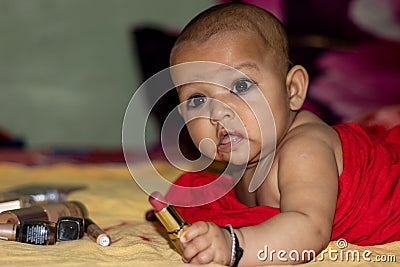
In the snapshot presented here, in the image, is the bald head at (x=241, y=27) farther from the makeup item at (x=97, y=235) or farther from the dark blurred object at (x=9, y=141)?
the dark blurred object at (x=9, y=141)

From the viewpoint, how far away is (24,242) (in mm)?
1175

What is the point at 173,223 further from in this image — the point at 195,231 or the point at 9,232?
the point at 9,232

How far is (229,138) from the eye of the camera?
1.15 metres

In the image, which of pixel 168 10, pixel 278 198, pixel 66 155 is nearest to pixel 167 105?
pixel 66 155

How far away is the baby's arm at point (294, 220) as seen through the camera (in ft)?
3.22

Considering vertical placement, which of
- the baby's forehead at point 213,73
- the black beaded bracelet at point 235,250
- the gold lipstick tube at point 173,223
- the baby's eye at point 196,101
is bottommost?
the black beaded bracelet at point 235,250

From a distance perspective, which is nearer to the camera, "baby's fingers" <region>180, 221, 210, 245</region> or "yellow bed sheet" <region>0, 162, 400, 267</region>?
"baby's fingers" <region>180, 221, 210, 245</region>

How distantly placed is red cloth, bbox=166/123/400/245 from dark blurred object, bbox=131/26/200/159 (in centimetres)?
86

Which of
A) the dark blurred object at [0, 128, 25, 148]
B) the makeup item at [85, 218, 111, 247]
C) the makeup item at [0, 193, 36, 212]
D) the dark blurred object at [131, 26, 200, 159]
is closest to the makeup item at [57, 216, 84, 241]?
the makeup item at [85, 218, 111, 247]

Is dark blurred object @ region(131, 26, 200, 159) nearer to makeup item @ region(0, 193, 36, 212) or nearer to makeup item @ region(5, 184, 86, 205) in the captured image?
makeup item @ region(5, 184, 86, 205)

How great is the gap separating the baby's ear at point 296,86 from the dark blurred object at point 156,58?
0.83m

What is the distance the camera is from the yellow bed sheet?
107 cm

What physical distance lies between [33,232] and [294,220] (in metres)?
0.40

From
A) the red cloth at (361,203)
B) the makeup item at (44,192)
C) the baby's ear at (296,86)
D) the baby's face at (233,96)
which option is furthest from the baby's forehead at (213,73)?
the makeup item at (44,192)
